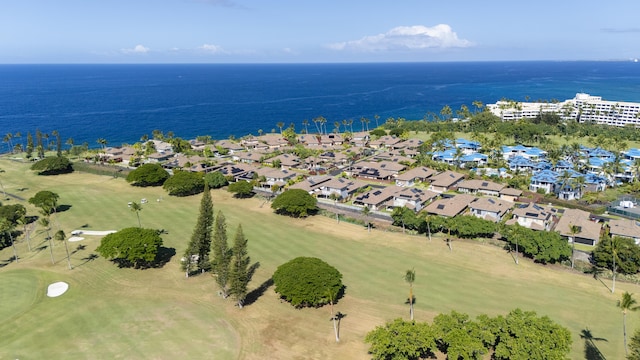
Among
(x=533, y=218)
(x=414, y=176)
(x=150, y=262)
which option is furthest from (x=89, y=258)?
(x=533, y=218)

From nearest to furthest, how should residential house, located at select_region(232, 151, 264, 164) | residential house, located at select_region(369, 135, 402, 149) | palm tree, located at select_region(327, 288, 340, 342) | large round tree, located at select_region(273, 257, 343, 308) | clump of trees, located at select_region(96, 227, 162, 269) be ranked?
1. palm tree, located at select_region(327, 288, 340, 342)
2. large round tree, located at select_region(273, 257, 343, 308)
3. clump of trees, located at select_region(96, 227, 162, 269)
4. residential house, located at select_region(232, 151, 264, 164)
5. residential house, located at select_region(369, 135, 402, 149)

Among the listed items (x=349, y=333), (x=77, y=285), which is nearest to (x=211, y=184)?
(x=77, y=285)

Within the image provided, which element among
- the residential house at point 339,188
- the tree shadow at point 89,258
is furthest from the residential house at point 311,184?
the tree shadow at point 89,258

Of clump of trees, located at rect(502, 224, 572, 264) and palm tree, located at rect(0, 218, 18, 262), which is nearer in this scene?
clump of trees, located at rect(502, 224, 572, 264)

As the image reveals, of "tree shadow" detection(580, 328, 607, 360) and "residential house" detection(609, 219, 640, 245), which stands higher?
"residential house" detection(609, 219, 640, 245)

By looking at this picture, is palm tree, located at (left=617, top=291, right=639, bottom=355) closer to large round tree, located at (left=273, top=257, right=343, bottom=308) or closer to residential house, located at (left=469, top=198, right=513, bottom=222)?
large round tree, located at (left=273, top=257, right=343, bottom=308)

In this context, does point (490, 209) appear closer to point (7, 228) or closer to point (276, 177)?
point (276, 177)

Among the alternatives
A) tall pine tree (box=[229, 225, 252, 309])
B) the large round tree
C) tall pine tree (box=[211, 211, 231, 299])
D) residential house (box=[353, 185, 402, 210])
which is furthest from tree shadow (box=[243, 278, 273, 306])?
residential house (box=[353, 185, 402, 210])
